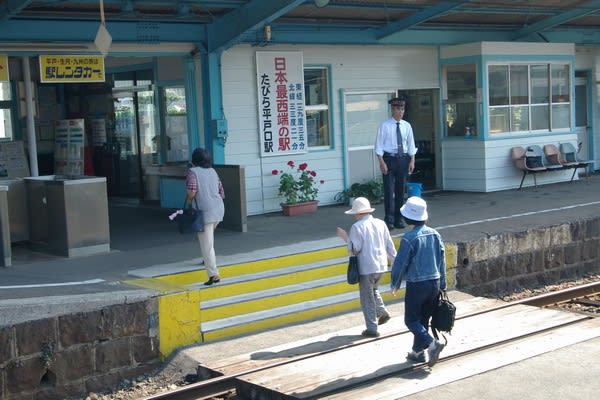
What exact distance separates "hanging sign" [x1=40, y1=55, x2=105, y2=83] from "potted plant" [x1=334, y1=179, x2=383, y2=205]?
5237mm

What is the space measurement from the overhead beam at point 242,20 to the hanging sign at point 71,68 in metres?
1.98

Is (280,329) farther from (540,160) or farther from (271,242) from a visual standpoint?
(540,160)

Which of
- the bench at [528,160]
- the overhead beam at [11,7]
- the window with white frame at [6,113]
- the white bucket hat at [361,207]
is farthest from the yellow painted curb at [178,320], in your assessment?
the bench at [528,160]

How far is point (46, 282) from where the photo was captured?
9.31 meters

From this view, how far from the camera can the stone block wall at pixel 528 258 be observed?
11.8 m

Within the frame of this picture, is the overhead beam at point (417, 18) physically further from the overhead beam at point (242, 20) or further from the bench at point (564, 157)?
the bench at point (564, 157)

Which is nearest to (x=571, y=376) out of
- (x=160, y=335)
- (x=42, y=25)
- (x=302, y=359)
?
(x=302, y=359)

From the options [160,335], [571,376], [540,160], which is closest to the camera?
[571,376]

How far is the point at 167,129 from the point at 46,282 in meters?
6.21

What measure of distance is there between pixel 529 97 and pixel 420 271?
1090 centimetres

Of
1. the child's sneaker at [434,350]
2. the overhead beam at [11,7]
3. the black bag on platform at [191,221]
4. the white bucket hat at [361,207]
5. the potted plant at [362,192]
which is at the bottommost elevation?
the child's sneaker at [434,350]

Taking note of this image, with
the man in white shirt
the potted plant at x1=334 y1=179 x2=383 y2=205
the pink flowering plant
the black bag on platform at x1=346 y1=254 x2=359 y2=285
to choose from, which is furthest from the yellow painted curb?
the potted plant at x1=334 y1=179 x2=383 y2=205

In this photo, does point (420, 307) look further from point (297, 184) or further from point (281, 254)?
point (297, 184)

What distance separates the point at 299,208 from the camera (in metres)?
14.2
